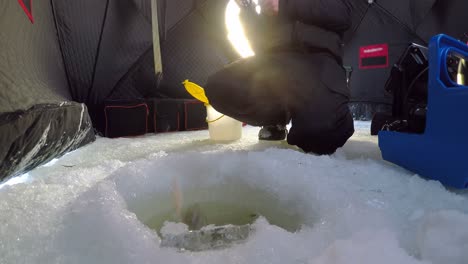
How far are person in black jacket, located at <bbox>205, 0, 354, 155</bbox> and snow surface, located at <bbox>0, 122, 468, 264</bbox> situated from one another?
0.72ft

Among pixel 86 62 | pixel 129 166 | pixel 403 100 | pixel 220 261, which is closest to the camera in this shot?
pixel 220 261

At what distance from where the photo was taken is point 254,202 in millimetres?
567

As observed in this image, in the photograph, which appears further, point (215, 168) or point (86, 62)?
point (86, 62)

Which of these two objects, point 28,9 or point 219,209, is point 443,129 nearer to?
point 219,209

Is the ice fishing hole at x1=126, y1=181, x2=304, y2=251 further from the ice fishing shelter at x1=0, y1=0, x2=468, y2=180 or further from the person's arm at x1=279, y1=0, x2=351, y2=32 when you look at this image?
the person's arm at x1=279, y1=0, x2=351, y2=32

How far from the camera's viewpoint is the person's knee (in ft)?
3.04

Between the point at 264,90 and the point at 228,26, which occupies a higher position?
the point at 228,26

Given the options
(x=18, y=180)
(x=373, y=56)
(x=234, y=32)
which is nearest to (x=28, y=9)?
(x=18, y=180)

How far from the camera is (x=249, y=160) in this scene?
0.64m

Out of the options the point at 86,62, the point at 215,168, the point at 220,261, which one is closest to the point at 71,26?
the point at 86,62

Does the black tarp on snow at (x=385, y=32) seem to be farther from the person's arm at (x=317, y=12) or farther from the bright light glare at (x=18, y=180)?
the bright light glare at (x=18, y=180)

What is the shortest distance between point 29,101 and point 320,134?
29.2 inches

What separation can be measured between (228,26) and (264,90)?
3.16ft

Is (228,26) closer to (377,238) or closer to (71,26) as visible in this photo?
(71,26)
